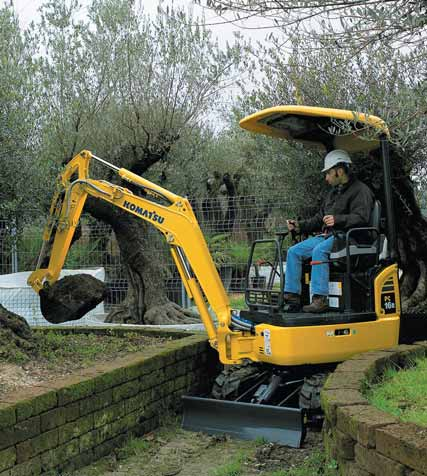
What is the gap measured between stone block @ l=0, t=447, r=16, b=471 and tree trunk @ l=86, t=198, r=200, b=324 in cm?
704

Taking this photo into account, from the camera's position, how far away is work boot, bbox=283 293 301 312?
7.02 m

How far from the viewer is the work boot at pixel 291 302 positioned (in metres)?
7.02

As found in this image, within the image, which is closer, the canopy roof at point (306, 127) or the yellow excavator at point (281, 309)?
the yellow excavator at point (281, 309)

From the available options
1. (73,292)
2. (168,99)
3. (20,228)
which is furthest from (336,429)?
(168,99)

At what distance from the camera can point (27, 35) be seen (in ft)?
34.2

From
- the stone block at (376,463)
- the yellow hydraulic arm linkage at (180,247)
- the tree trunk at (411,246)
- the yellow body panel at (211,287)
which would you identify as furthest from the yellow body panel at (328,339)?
the tree trunk at (411,246)

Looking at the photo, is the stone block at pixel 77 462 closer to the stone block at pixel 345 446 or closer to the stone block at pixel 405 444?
the stone block at pixel 345 446

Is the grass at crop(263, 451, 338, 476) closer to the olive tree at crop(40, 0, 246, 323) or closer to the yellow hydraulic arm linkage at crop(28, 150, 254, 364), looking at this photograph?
the yellow hydraulic arm linkage at crop(28, 150, 254, 364)

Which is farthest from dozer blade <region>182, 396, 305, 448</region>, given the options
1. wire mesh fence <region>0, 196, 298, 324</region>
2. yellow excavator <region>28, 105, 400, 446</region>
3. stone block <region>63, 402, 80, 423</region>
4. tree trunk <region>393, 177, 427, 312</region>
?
wire mesh fence <region>0, 196, 298, 324</region>

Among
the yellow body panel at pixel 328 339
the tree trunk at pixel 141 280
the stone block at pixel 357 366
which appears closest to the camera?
the stone block at pixel 357 366

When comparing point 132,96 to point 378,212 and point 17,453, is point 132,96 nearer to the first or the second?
point 378,212

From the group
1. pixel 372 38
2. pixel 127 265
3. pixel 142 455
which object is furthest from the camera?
pixel 127 265

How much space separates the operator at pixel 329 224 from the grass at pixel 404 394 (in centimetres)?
106

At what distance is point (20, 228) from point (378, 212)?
4253 millimetres
